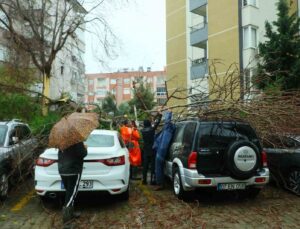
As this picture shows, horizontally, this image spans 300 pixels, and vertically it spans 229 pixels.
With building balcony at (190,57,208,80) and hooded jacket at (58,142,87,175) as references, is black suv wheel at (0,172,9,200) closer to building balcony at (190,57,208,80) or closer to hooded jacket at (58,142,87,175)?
hooded jacket at (58,142,87,175)

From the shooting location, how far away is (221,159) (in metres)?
8.41

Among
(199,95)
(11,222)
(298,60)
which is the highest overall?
(298,60)

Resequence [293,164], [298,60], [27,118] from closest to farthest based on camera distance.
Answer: [293,164], [27,118], [298,60]

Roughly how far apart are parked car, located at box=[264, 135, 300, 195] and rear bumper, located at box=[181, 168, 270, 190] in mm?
1234

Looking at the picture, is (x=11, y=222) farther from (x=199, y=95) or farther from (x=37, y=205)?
(x=199, y=95)

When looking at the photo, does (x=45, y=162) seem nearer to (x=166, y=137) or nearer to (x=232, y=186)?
(x=166, y=137)

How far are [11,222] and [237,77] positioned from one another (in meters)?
6.27

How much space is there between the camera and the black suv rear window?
27.8ft

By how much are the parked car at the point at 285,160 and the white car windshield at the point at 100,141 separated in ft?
12.5

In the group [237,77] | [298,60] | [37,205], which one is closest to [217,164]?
[237,77]

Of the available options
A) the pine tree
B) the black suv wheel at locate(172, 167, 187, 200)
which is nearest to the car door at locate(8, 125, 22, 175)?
the black suv wheel at locate(172, 167, 187, 200)

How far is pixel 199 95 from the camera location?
438 inches

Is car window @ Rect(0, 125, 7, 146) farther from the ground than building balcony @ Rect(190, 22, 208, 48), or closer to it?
closer to it

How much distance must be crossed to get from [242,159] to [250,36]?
21.0 metres
